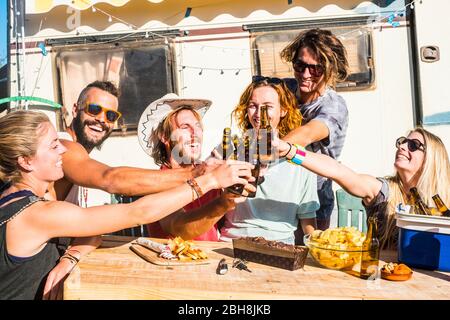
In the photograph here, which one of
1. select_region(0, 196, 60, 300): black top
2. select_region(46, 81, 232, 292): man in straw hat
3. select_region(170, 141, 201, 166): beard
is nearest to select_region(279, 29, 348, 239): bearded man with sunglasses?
select_region(170, 141, 201, 166): beard

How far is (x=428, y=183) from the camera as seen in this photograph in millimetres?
3031

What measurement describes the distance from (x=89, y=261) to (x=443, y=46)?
5171mm

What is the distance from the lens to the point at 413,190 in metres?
2.97

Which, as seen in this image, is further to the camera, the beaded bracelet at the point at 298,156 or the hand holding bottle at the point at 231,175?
the beaded bracelet at the point at 298,156

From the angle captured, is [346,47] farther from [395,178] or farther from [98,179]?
[98,179]

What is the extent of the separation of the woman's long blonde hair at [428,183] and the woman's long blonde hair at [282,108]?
0.78m

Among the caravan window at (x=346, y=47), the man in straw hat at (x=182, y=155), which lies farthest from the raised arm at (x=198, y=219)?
the caravan window at (x=346, y=47)

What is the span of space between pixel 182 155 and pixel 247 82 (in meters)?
2.96

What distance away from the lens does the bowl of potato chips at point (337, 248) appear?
8.03 ft

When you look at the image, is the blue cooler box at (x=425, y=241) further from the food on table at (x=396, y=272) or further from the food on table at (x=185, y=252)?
the food on table at (x=185, y=252)

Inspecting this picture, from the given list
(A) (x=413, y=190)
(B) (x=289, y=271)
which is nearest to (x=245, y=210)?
(B) (x=289, y=271)

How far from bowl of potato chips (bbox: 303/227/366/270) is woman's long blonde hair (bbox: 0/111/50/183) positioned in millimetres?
1526

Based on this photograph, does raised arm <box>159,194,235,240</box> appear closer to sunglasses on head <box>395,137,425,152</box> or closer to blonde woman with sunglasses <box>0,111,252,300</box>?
blonde woman with sunglasses <box>0,111,252,300</box>

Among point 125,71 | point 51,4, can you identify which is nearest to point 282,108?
point 125,71
